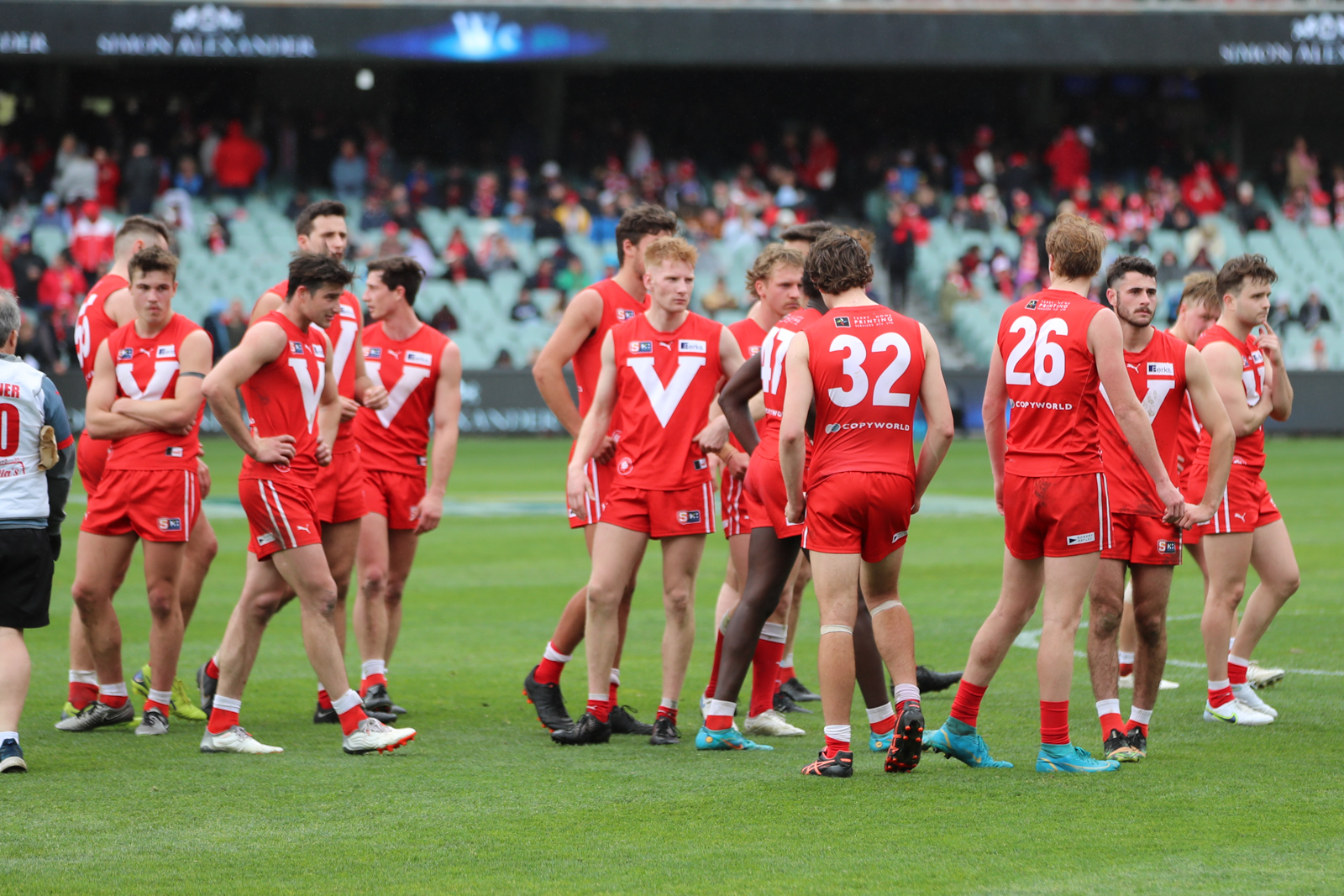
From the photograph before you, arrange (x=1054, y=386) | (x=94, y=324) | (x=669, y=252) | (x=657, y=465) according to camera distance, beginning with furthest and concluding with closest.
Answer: (x=94, y=324) < (x=657, y=465) < (x=669, y=252) < (x=1054, y=386)

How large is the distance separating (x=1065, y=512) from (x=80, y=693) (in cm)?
471

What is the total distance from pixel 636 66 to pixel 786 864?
3160 centimetres

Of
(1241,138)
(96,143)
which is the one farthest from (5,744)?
(1241,138)

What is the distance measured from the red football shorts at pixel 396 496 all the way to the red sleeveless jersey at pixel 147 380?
Answer: 3.53 ft

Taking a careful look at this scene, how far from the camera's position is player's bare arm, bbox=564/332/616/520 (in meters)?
6.89

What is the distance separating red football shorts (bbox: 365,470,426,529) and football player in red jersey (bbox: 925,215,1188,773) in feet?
10.8

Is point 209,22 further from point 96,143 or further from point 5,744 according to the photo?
point 5,744

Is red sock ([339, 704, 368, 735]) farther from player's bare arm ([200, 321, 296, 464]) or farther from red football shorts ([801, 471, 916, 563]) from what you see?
red football shorts ([801, 471, 916, 563])

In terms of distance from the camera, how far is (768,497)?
6609 mm

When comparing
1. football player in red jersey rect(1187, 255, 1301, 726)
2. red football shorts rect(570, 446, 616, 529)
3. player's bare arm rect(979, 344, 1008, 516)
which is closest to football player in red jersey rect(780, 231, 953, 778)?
player's bare arm rect(979, 344, 1008, 516)

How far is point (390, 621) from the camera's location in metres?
8.23

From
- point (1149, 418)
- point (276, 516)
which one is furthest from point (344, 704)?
point (1149, 418)

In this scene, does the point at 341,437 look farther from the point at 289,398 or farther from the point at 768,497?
the point at 768,497

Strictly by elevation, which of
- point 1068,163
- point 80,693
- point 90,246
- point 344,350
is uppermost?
point 1068,163
